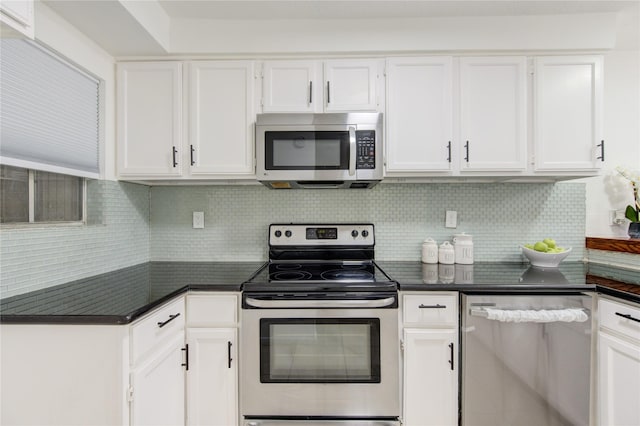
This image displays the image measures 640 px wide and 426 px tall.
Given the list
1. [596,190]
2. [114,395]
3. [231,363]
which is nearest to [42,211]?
[114,395]

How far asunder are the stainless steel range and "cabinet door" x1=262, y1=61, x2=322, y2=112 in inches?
42.2

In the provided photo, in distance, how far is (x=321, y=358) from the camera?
1.64 m

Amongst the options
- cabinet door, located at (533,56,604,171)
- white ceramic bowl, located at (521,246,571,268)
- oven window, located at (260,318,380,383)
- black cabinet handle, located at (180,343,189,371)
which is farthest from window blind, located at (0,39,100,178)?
white ceramic bowl, located at (521,246,571,268)

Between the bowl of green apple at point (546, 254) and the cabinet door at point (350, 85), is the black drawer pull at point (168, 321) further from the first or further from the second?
the bowl of green apple at point (546, 254)

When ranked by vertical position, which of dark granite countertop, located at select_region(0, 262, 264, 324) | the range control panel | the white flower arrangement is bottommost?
dark granite countertop, located at select_region(0, 262, 264, 324)

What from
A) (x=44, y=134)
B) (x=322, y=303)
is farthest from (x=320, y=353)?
(x=44, y=134)

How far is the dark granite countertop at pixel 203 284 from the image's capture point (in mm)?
1195

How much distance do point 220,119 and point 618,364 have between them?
2444mm

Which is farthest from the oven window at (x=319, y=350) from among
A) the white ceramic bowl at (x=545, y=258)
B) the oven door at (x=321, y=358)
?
the white ceramic bowl at (x=545, y=258)

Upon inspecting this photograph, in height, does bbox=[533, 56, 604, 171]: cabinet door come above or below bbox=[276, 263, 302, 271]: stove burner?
above

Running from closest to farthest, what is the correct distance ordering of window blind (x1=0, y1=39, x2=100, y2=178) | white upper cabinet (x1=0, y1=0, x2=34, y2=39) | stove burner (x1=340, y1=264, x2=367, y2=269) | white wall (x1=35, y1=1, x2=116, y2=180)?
1. white upper cabinet (x1=0, y1=0, x2=34, y2=39)
2. window blind (x1=0, y1=39, x2=100, y2=178)
3. white wall (x1=35, y1=1, x2=116, y2=180)
4. stove burner (x1=340, y1=264, x2=367, y2=269)

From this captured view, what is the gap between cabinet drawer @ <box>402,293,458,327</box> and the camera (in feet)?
5.35

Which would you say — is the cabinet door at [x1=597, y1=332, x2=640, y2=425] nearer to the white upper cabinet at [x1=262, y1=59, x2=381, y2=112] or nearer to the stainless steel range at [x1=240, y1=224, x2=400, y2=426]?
the stainless steel range at [x1=240, y1=224, x2=400, y2=426]

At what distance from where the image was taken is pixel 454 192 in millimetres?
2307
